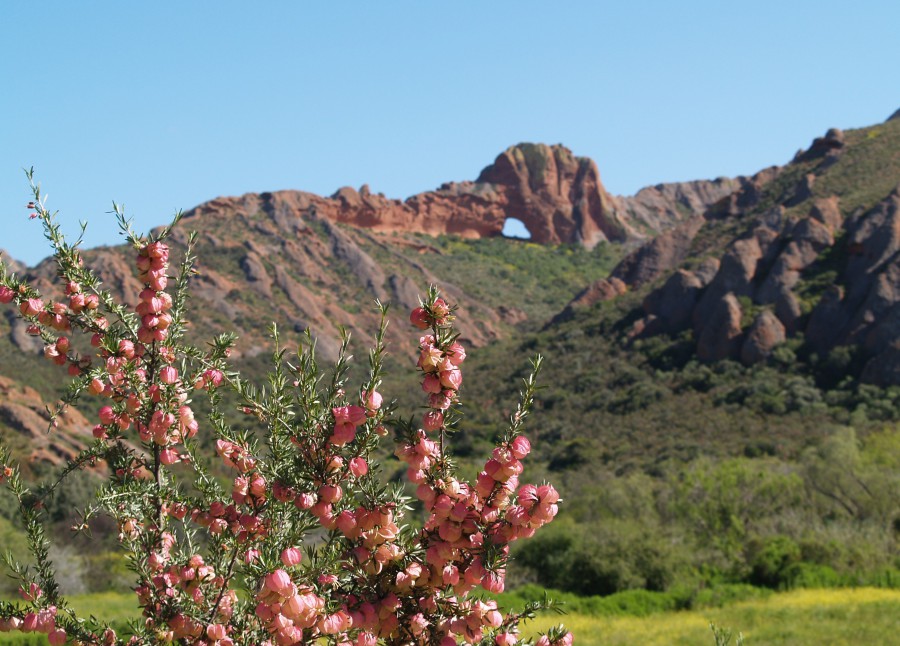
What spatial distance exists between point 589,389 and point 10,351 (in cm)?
3240

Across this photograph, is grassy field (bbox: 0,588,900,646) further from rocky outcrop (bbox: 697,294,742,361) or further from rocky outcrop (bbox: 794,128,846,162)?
rocky outcrop (bbox: 794,128,846,162)

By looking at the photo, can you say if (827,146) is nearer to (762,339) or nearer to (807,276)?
(807,276)

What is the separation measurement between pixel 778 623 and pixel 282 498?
50.5 ft

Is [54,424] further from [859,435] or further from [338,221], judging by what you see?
[338,221]

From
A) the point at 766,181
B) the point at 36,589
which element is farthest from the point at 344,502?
the point at 766,181

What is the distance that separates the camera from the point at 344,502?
3012mm

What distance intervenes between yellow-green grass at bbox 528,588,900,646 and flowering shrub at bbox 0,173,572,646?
1113 cm

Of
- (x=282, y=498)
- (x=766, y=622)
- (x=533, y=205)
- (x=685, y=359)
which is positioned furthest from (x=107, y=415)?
(x=533, y=205)

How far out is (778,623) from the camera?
1592cm

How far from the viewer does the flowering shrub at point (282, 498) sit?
2777 mm

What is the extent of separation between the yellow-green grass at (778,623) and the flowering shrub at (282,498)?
11129mm

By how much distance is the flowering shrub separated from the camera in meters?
2.78

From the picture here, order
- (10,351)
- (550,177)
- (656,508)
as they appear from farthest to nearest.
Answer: (550,177), (10,351), (656,508)

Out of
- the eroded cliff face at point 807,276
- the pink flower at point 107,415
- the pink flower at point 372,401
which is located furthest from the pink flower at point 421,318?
the eroded cliff face at point 807,276
